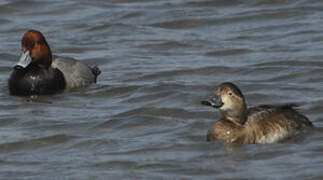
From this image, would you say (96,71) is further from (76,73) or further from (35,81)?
(35,81)

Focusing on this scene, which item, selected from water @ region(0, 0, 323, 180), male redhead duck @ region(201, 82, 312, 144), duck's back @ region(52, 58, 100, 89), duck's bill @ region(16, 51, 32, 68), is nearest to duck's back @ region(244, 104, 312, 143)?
male redhead duck @ region(201, 82, 312, 144)

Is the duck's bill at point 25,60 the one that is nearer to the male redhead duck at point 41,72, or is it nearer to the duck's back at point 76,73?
the male redhead duck at point 41,72

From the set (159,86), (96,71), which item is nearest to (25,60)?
(96,71)

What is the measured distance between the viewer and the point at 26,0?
18.0 metres

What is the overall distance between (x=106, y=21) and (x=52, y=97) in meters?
4.00

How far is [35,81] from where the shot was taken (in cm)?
1277

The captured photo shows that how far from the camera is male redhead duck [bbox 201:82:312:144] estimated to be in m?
9.67

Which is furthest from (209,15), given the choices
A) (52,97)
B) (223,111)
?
(223,111)

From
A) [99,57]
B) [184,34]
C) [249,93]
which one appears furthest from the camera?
[184,34]

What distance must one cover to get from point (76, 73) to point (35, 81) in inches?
20.6

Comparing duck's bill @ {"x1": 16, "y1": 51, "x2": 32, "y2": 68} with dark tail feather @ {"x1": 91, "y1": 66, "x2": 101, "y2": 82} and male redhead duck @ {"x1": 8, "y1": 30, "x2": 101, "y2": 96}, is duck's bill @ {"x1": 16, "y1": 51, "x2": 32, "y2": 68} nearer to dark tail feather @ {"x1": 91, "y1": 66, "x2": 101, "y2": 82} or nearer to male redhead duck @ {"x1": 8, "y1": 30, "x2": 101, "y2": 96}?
male redhead duck @ {"x1": 8, "y1": 30, "x2": 101, "y2": 96}

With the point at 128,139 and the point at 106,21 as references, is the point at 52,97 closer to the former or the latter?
the point at 128,139

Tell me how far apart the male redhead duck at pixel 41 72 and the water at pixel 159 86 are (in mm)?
187

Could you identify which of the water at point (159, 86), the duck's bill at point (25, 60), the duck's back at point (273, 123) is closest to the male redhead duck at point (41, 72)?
the duck's bill at point (25, 60)
